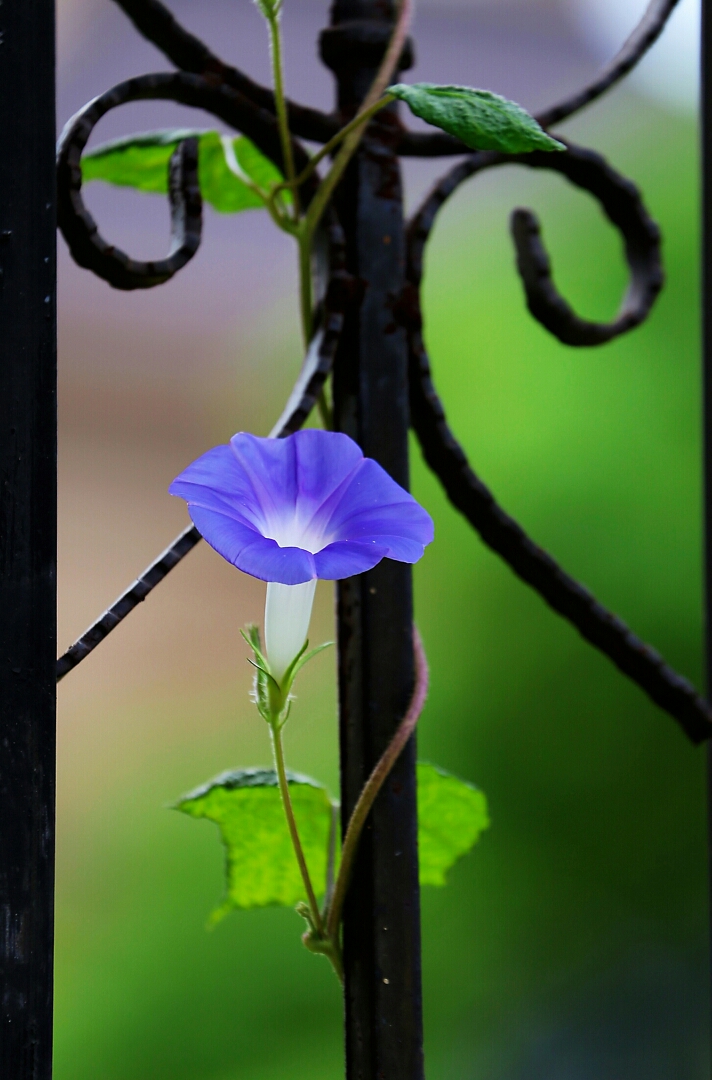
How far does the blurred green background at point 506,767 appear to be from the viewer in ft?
4.92

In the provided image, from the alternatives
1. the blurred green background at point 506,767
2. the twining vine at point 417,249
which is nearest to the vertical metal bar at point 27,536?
the twining vine at point 417,249

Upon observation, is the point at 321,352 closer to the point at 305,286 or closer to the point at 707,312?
the point at 305,286

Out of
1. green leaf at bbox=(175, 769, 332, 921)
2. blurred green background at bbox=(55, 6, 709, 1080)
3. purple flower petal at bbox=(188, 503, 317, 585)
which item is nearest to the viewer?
purple flower petal at bbox=(188, 503, 317, 585)

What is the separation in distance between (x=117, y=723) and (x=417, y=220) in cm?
159

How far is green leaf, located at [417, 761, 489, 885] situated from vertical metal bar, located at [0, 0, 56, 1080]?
0.17 metres

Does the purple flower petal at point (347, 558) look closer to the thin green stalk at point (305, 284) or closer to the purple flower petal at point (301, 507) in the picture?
the purple flower petal at point (301, 507)

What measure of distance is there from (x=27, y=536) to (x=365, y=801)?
0.13m

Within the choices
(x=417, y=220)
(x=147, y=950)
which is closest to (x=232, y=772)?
(x=417, y=220)

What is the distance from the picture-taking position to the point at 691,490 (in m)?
1.52

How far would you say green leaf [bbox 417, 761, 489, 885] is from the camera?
40cm

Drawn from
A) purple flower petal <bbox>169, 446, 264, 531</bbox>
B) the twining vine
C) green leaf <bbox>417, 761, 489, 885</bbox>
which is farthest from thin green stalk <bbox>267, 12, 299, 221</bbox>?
green leaf <bbox>417, 761, 489, 885</bbox>

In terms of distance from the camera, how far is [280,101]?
13.1 inches

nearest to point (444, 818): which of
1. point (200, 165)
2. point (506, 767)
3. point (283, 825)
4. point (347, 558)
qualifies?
point (283, 825)

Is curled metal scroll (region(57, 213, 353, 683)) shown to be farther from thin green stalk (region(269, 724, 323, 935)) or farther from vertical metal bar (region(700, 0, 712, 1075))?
vertical metal bar (region(700, 0, 712, 1075))
